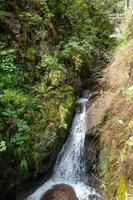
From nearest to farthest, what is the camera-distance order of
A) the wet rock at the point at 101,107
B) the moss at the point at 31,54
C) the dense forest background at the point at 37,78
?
the wet rock at the point at 101,107 → the dense forest background at the point at 37,78 → the moss at the point at 31,54

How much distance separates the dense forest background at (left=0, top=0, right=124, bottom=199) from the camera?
6836 millimetres

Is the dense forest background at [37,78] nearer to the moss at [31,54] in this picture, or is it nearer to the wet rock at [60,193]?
the moss at [31,54]

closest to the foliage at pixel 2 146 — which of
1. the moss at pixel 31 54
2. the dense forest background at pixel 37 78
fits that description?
the dense forest background at pixel 37 78

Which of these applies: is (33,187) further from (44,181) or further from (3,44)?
(3,44)

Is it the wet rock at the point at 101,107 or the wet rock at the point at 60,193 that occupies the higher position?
the wet rock at the point at 101,107

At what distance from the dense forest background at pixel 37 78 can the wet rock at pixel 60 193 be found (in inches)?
20.3

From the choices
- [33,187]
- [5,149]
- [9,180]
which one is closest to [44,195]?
[33,187]

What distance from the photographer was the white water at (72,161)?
7.88m

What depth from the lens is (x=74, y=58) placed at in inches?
375

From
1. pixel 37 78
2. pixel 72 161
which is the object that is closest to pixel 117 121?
pixel 72 161

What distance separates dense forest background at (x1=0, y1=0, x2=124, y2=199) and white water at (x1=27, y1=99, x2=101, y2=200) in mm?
393

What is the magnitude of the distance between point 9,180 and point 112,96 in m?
2.91

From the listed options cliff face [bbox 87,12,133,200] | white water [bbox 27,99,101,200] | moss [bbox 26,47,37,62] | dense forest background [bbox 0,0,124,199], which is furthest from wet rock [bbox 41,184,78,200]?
moss [bbox 26,47,37,62]

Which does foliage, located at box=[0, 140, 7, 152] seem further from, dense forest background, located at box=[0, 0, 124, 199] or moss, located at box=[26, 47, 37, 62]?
moss, located at box=[26, 47, 37, 62]
